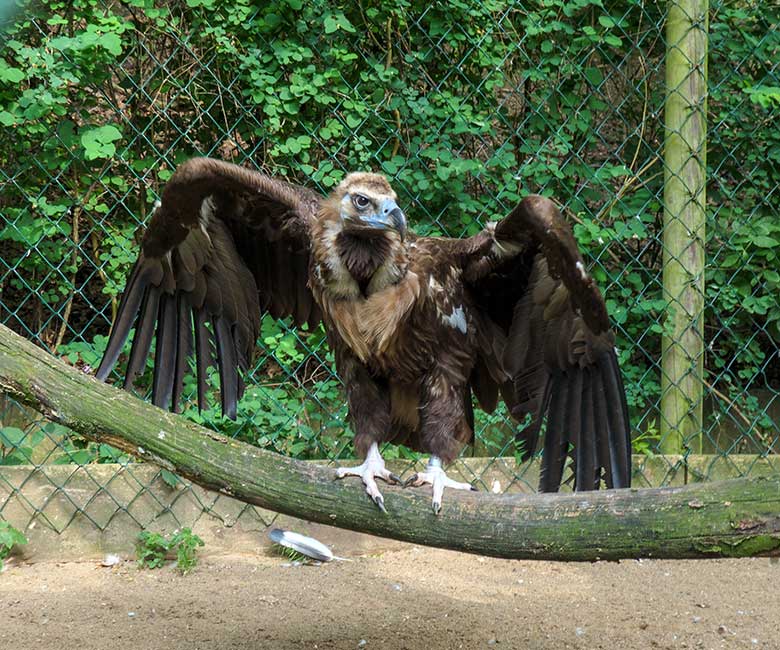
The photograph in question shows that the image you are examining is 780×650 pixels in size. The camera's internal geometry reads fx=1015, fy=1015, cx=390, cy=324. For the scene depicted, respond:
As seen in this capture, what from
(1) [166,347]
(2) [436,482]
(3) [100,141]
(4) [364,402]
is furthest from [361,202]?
(3) [100,141]

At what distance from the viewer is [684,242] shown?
4332 mm

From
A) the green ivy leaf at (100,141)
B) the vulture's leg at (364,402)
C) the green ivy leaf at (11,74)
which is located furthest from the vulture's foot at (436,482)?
the green ivy leaf at (11,74)

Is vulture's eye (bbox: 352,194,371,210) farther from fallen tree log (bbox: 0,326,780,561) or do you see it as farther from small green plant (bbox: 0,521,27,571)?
small green plant (bbox: 0,521,27,571)

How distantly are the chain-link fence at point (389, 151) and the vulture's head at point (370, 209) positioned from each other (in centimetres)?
94

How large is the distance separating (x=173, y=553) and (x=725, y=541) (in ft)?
8.55

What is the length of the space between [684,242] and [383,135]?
136 centimetres

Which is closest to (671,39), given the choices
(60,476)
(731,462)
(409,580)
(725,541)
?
(731,462)

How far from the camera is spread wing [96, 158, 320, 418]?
3416 millimetres

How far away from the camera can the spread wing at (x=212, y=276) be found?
11.2 ft

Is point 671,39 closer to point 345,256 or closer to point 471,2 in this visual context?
point 471,2

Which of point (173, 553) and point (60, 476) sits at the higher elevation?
point (60, 476)

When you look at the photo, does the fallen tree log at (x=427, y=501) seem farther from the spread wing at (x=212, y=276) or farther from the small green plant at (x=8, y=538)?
the small green plant at (x=8, y=538)

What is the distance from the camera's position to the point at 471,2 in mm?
4270

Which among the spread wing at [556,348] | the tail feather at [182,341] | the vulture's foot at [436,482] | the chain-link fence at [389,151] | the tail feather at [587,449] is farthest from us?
the chain-link fence at [389,151]
